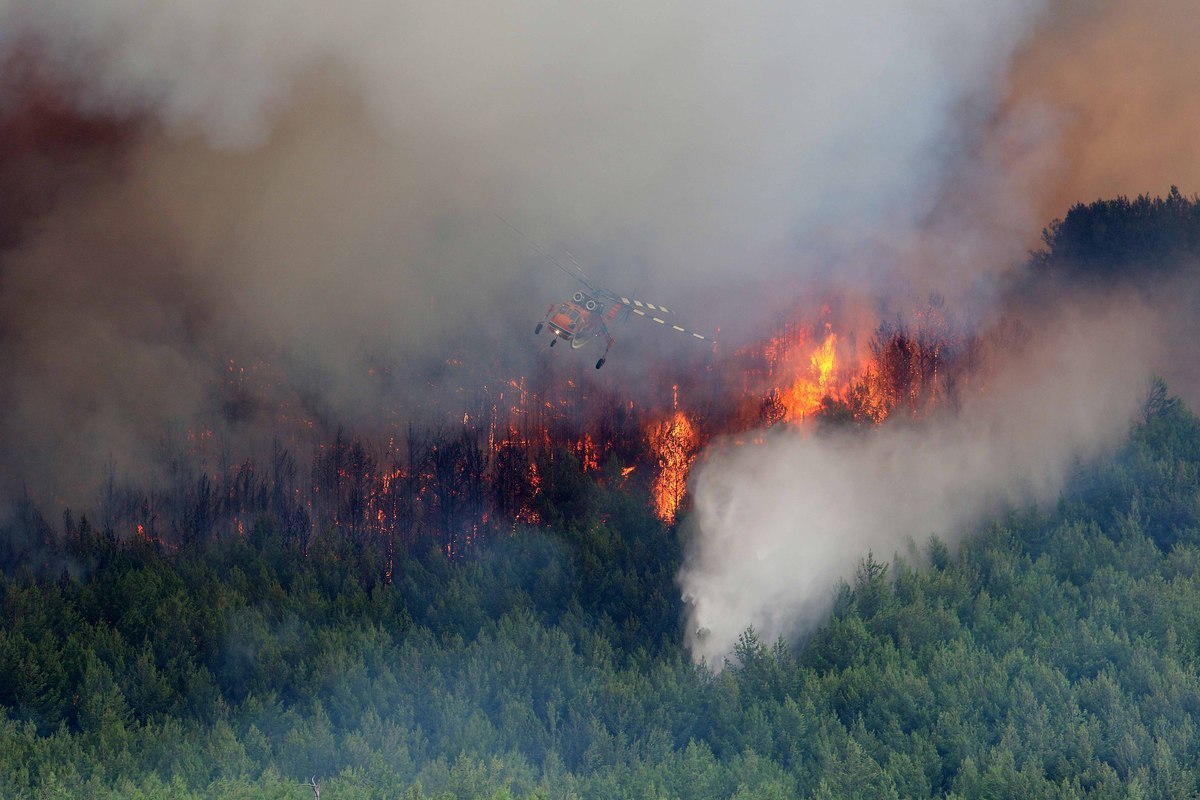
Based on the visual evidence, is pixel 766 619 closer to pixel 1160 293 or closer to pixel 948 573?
pixel 948 573

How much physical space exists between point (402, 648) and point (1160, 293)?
4149 centimetres

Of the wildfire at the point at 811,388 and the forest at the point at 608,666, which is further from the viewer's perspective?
the wildfire at the point at 811,388

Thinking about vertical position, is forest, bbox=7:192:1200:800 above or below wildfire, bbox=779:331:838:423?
below

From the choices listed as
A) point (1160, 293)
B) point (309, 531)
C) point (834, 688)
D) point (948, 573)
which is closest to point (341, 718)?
point (834, 688)

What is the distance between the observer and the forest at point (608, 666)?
49688 mm

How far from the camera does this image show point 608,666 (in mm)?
60938

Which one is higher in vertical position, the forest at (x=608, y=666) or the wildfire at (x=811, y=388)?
the wildfire at (x=811, y=388)

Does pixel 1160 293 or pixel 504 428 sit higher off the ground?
pixel 1160 293

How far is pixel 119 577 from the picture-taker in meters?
74.4

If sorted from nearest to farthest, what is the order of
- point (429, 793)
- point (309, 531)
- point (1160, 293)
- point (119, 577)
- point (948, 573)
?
1. point (429, 793)
2. point (948, 573)
3. point (119, 577)
4. point (1160, 293)
5. point (309, 531)

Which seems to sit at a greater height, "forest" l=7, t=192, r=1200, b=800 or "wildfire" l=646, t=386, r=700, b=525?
"wildfire" l=646, t=386, r=700, b=525

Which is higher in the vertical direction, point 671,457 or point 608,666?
point 671,457

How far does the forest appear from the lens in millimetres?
49688

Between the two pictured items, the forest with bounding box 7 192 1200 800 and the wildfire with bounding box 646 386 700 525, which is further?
the wildfire with bounding box 646 386 700 525
